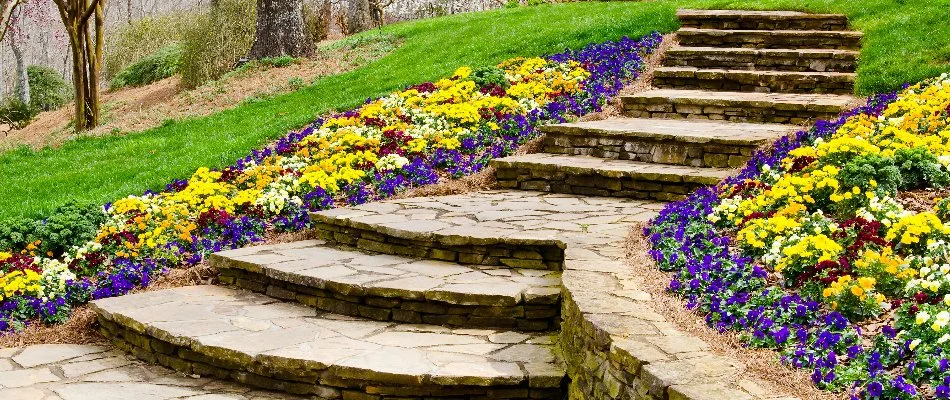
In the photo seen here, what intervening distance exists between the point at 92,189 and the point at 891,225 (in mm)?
7344

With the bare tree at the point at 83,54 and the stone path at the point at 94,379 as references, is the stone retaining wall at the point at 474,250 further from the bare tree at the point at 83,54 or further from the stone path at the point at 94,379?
the bare tree at the point at 83,54

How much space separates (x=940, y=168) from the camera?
4.80 m

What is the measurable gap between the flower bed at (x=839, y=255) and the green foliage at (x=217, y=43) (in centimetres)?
1185

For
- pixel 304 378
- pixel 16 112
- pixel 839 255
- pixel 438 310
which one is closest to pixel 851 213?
pixel 839 255

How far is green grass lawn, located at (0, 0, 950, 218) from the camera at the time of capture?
8.12m

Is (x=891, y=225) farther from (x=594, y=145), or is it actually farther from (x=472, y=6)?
(x=472, y=6)

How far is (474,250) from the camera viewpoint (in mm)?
5293

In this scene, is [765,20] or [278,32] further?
[278,32]

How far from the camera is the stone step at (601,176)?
6.42 meters

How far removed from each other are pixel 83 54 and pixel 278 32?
324cm

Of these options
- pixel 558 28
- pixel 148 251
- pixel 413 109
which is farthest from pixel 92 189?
pixel 558 28

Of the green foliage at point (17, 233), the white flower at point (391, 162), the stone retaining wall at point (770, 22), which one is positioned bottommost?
the green foliage at point (17, 233)

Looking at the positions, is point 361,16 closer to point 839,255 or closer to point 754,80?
point 754,80

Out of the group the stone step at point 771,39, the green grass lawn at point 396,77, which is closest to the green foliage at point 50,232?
the green grass lawn at point 396,77
